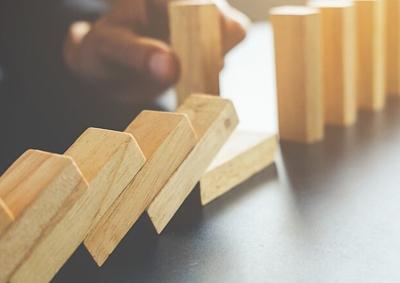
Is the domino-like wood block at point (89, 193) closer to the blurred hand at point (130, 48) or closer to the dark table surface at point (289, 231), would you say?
the dark table surface at point (289, 231)

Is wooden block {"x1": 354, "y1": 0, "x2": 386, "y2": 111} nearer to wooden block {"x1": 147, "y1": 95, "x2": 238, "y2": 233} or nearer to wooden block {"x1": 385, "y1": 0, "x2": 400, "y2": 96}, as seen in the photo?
wooden block {"x1": 385, "y1": 0, "x2": 400, "y2": 96}

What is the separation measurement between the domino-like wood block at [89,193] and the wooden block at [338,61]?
343mm

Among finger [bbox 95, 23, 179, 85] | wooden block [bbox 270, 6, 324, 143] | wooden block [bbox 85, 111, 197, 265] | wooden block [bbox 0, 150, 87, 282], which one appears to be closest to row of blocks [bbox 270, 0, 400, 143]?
wooden block [bbox 270, 6, 324, 143]

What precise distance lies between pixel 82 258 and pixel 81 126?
35cm

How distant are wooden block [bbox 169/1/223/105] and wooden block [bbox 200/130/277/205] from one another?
0.06 meters

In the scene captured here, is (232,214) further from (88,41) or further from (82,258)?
(88,41)

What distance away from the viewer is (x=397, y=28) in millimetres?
794

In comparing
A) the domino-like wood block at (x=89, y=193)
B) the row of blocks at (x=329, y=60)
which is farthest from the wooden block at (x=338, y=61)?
the domino-like wood block at (x=89, y=193)

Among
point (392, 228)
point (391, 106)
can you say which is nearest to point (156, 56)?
point (391, 106)

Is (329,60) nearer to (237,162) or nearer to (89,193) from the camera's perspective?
(237,162)

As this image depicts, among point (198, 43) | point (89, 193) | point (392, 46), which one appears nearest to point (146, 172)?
point (89, 193)

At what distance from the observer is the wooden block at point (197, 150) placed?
→ 1.48ft

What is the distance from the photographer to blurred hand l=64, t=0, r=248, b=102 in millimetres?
769

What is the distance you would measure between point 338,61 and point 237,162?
8.0 inches
